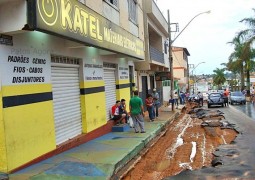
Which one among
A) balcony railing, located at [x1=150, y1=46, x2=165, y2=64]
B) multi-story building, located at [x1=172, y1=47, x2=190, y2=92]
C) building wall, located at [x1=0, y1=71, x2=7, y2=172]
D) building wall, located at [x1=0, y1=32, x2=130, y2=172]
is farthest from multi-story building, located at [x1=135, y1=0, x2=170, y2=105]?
multi-story building, located at [x1=172, y1=47, x2=190, y2=92]

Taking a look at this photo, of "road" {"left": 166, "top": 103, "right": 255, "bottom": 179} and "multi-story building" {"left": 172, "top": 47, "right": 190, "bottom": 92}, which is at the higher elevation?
"multi-story building" {"left": 172, "top": 47, "right": 190, "bottom": 92}

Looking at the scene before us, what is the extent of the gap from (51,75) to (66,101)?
1.24 meters

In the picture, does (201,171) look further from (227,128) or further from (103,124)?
(227,128)

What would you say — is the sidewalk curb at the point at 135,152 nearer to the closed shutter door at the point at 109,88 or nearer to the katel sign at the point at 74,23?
the closed shutter door at the point at 109,88

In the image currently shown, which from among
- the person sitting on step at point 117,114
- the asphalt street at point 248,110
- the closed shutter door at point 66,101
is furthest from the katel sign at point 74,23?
the asphalt street at point 248,110

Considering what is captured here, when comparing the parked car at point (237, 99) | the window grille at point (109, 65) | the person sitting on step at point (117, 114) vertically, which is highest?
the window grille at point (109, 65)

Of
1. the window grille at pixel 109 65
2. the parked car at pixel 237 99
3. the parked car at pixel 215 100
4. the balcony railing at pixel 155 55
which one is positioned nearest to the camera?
the window grille at pixel 109 65

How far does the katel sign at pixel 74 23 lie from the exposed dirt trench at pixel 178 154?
3682mm

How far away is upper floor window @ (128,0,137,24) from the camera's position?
2011cm

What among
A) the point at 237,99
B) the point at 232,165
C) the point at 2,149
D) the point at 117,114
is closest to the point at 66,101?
the point at 2,149

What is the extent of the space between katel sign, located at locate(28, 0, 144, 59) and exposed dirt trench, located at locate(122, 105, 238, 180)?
3.68 metres

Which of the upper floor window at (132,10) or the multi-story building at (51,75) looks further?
the upper floor window at (132,10)

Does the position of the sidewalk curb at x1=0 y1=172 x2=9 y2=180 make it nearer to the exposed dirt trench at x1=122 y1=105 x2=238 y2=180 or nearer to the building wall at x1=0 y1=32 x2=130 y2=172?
the building wall at x1=0 y1=32 x2=130 y2=172

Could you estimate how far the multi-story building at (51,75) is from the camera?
757 centimetres
